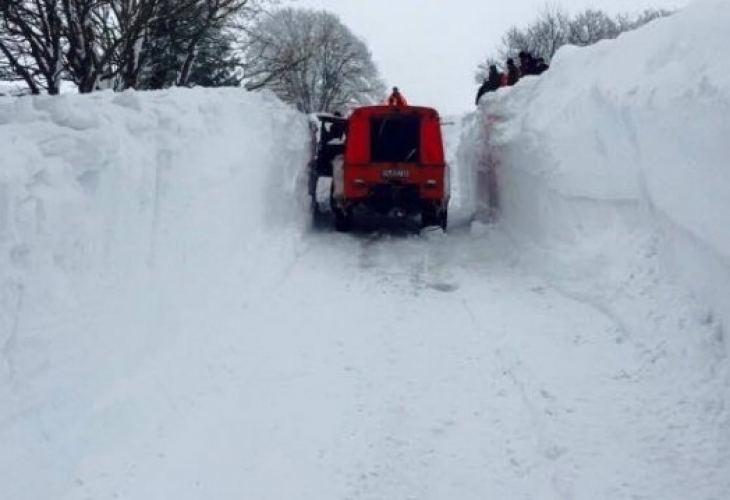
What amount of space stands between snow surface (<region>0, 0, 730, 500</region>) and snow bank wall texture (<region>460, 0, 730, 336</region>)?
1.3 inches

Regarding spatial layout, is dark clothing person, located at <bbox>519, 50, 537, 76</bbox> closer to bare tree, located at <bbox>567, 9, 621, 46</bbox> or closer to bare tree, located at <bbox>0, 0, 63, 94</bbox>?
bare tree, located at <bbox>0, 0, 63, 94</bbox>

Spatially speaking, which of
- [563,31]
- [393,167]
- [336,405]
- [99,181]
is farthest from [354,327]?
[563,31]

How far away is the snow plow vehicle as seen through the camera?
13.7 meters

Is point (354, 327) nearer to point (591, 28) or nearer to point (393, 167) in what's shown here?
point (393, 167)

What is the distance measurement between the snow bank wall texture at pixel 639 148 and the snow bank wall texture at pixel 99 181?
3.93 meters

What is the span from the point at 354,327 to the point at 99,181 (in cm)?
302

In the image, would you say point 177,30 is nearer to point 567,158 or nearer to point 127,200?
point 567,158

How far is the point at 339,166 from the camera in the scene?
46.2 ft

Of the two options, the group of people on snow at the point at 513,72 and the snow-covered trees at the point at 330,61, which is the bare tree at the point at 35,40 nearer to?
the group of people on snow at the point at 513,72

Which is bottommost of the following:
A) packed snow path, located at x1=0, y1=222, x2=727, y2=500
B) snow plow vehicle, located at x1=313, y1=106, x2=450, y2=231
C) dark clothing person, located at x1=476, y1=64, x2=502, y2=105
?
packed snow path, located at x1=0, y1=222, x2=727, y2=500

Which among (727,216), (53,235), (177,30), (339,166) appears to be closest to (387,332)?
(727,216)

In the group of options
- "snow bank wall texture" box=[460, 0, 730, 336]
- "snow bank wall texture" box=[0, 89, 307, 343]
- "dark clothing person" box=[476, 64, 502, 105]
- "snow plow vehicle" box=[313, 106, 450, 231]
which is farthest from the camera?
"dark clothing person" box=[476, 64, 502, 105]

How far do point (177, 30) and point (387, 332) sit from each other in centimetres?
957

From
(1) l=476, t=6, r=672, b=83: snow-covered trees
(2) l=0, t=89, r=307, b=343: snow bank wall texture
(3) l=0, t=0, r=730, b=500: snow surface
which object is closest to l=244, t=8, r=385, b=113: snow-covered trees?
(1) l=476, t=6, r=672, b=83: snow-covered trees
